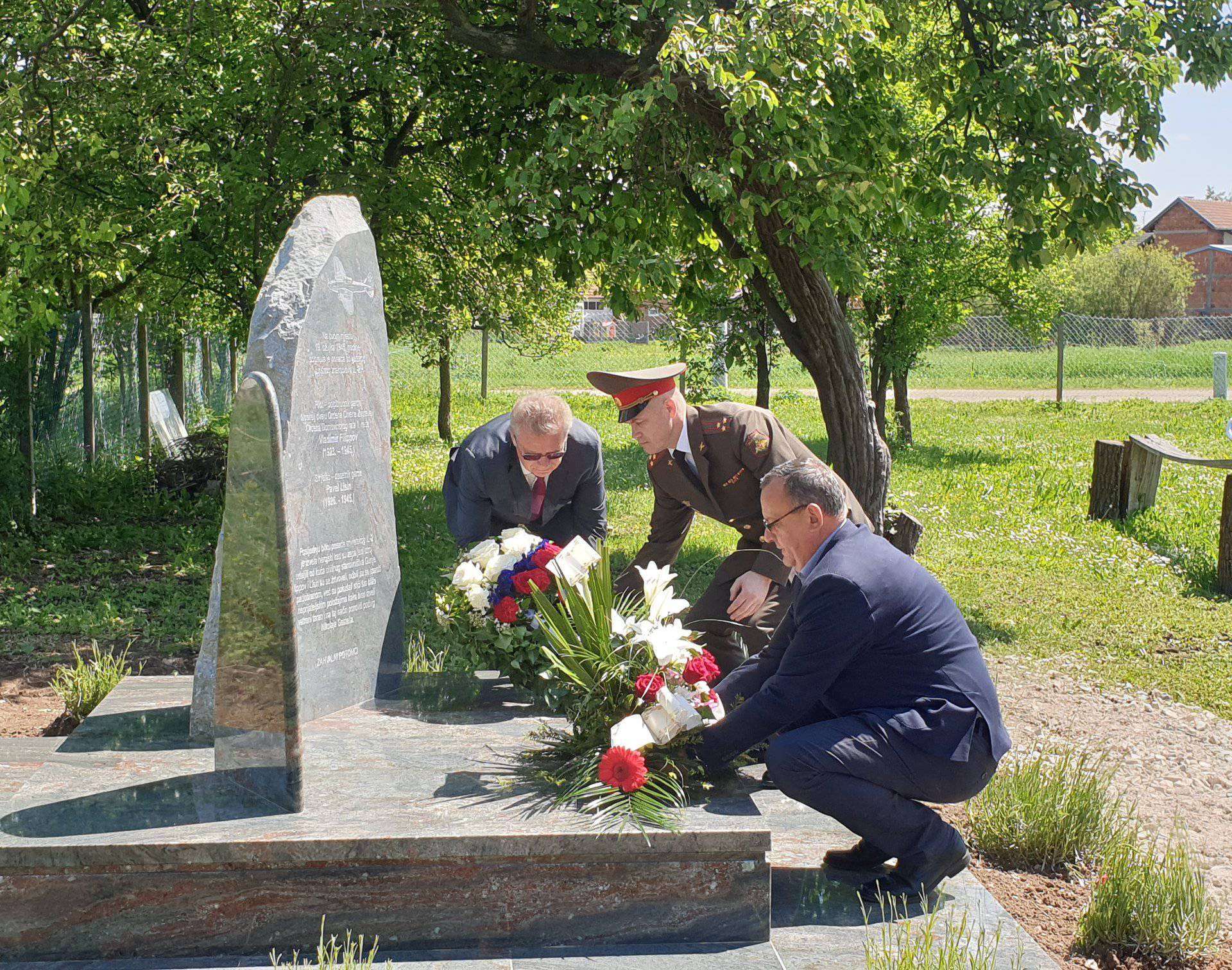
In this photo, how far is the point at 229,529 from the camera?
3494mm

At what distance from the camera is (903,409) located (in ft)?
58.8

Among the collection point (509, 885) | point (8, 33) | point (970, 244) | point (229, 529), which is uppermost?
point (8, 33)

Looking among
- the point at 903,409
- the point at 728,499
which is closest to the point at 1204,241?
the point at 903,409

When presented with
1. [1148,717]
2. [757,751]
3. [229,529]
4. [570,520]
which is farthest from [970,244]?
[229,529]

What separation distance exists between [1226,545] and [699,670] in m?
6.24

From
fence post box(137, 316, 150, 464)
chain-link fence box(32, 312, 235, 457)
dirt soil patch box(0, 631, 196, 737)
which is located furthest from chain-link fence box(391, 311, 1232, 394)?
dirt soil patch box(0, 631, 196, 737)

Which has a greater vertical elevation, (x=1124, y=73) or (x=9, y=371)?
(x=1124, y=73)

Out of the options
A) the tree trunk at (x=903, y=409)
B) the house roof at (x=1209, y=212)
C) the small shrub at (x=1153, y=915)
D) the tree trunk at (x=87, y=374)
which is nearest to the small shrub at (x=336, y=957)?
the small shrub at (x=1153, y=915)

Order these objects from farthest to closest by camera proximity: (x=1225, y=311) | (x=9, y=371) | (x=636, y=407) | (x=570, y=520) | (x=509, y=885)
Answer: (x=1225, y=311) → (x=9, y=371) → (x=570, y=520) → (x=636, y=407) → (x=509, y=885)

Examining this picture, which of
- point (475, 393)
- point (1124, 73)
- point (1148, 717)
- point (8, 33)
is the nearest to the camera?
point (1148, 717)

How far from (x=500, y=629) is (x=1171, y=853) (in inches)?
94.5

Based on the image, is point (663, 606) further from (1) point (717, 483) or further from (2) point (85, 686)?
(2) point (85, 686)

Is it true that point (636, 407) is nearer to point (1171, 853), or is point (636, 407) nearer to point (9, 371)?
point (1171, 853)

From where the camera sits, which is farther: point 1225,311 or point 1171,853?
point 1225,311
